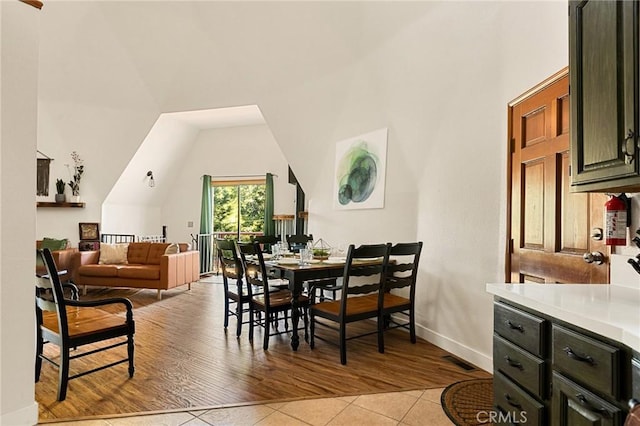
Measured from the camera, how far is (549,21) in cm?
237

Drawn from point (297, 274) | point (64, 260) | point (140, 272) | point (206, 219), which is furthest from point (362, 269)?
point (206, 219)

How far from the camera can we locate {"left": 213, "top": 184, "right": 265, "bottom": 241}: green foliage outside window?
8430 mm

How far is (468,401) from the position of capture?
2428 mm

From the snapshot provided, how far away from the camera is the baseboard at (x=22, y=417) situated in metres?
2.10

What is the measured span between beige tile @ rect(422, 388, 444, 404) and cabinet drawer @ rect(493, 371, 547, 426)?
0.77m

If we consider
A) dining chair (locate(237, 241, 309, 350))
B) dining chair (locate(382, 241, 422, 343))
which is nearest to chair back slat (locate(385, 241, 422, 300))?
dining chair (locate(382, 241, 422, 343))

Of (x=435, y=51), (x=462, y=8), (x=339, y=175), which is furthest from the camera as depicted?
(x=339, y=175)

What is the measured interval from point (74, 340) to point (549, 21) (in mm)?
3575

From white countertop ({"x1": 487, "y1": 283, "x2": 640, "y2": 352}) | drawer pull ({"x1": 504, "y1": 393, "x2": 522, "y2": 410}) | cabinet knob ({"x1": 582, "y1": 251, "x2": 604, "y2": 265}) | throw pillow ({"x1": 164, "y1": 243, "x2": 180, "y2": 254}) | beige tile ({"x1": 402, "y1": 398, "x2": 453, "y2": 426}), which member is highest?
cabinet knob ({"x1": 582, "y1": 251, "x2": 604, "y2": 265})

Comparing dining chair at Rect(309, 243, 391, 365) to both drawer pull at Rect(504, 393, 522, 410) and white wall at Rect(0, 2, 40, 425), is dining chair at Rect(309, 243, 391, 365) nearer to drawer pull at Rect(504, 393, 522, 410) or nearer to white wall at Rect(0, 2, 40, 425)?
drawer pull at Rect(504, 393, 522, 410)

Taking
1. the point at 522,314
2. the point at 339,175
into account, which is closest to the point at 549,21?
the point at 522,314

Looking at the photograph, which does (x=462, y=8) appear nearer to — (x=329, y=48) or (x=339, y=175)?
(x=329, y=48)

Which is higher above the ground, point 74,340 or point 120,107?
point 120,107

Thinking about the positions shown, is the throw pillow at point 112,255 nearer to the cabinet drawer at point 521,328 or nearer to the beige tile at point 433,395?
the beige tile at point 433,395
